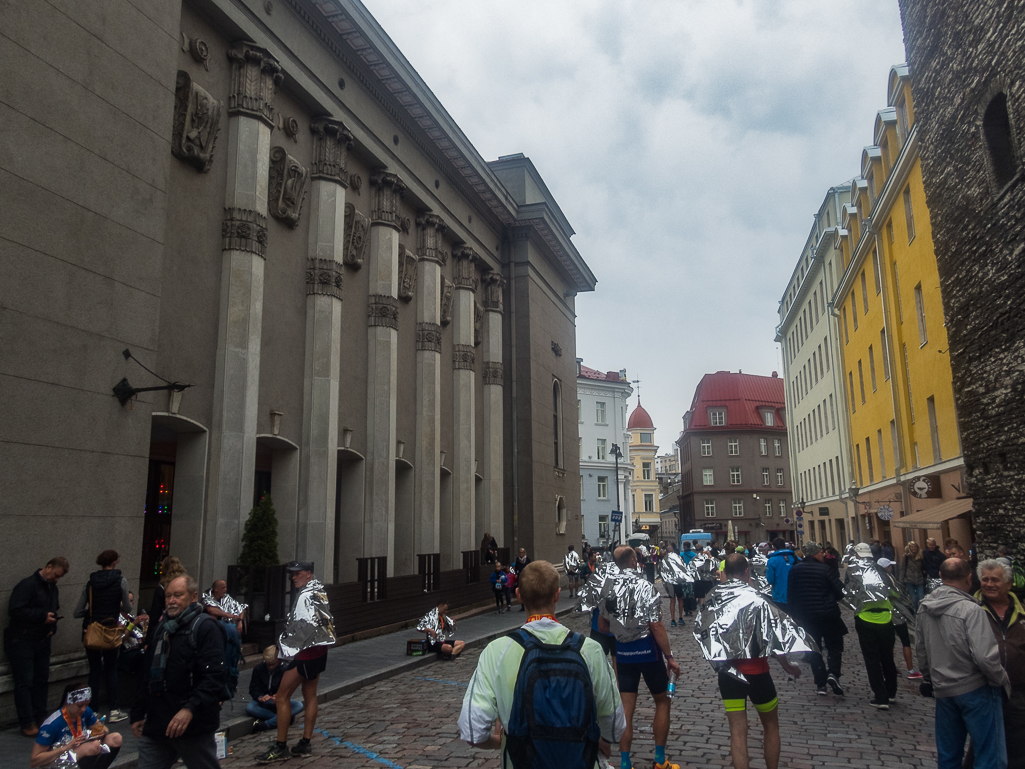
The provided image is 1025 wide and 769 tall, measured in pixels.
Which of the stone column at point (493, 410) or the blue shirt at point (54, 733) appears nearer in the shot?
the blue shirt at point (54, 733)

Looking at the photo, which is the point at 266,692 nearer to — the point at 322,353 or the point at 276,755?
the point at 276,755

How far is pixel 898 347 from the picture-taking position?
26547 millimetres

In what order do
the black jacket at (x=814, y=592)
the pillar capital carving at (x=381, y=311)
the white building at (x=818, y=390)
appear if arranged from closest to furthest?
the black jacket at (x=814, y=592), the pillar capital carving at (x=381, y=311), the white building at (x=818, y=390)

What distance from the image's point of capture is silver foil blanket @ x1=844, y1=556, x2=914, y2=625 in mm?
9422

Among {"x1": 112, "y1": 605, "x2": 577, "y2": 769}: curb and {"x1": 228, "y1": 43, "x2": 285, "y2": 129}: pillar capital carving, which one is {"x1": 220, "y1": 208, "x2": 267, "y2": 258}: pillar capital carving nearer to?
{"x1": 228, "y1": 43, "x2": 285, "y2": 129}: pillar capital carving

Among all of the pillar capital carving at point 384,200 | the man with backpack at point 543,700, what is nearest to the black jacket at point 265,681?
the man with backpack at point 543,700

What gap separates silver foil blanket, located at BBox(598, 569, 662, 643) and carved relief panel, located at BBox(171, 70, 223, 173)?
11.1m

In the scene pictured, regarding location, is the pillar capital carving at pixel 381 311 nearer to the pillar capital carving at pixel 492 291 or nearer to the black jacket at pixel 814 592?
the pillar capital carving at pixel 492 291

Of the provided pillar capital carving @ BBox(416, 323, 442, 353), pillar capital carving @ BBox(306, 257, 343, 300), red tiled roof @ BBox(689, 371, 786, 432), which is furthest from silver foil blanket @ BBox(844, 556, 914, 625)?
red tiled roof @ BBox(689, 371, 786, 432)

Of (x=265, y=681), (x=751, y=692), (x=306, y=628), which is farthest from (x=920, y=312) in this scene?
(x=306, y=628)

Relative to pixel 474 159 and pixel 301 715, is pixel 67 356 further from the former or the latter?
pixel 474 159

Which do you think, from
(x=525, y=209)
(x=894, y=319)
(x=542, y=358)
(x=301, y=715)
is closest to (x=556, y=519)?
(x=542, y=358)

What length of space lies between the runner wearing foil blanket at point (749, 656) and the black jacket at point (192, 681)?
3.60 m

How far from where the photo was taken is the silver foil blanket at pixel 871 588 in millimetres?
9422
